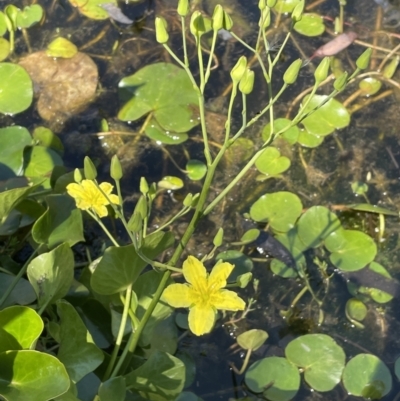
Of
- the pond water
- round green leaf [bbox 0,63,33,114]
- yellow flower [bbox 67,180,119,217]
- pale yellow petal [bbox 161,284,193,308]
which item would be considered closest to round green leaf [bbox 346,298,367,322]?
the pond water

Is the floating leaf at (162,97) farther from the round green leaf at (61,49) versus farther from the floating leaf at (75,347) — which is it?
the floating leaf at (75,347)

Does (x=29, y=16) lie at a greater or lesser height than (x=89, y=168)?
lesser

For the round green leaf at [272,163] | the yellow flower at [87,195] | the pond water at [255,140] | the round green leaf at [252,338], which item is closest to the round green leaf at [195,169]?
the pond water at [255,140]

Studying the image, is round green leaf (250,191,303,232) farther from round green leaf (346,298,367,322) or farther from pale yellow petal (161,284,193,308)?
pale yellow petal (161,284,193,308)

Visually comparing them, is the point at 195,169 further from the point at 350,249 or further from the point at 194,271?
the point at 194,271

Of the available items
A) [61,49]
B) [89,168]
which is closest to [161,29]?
[89,168]
